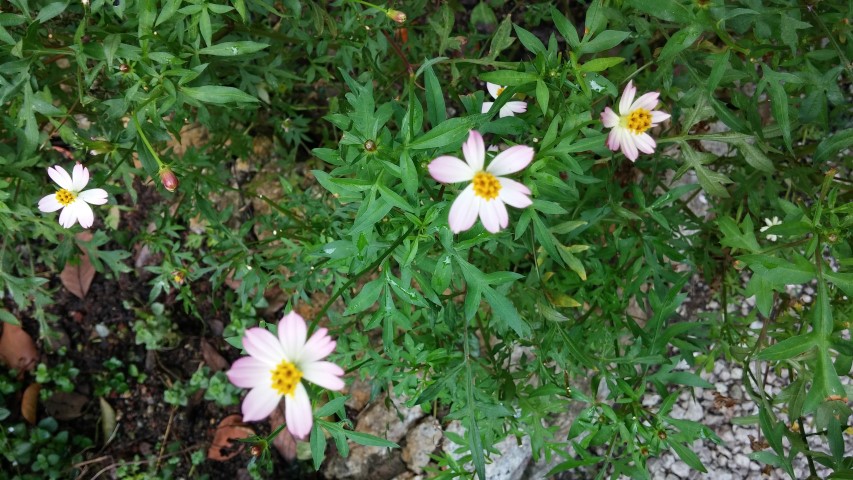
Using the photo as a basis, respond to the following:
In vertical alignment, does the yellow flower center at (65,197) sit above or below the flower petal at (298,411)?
below

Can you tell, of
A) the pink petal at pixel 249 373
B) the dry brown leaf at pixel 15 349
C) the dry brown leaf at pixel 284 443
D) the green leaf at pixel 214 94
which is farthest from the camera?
the dry brown leaf at pixel 15 349

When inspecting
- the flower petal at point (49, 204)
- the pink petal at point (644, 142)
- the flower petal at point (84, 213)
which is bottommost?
the flower petal at point (84, 213)

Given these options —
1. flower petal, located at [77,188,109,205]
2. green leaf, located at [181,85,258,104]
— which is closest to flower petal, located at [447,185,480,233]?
green leaf, located at [181,85,258,104]

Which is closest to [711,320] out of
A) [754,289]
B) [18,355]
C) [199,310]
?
[754,289]

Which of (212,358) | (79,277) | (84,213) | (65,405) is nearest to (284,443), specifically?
(212,358)

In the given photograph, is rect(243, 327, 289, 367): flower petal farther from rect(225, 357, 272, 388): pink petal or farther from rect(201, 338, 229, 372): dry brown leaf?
rect(201, 338, 229, 372): dry brown leaf

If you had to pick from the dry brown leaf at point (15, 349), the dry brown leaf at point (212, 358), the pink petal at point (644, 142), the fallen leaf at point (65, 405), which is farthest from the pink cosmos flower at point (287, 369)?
the dry brown leaf at point (15, 349)

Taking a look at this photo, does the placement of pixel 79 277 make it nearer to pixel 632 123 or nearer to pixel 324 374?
pixel 324 374

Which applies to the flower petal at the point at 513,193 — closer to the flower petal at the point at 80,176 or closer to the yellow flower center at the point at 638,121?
the yellow flower center at the point at 638,121
